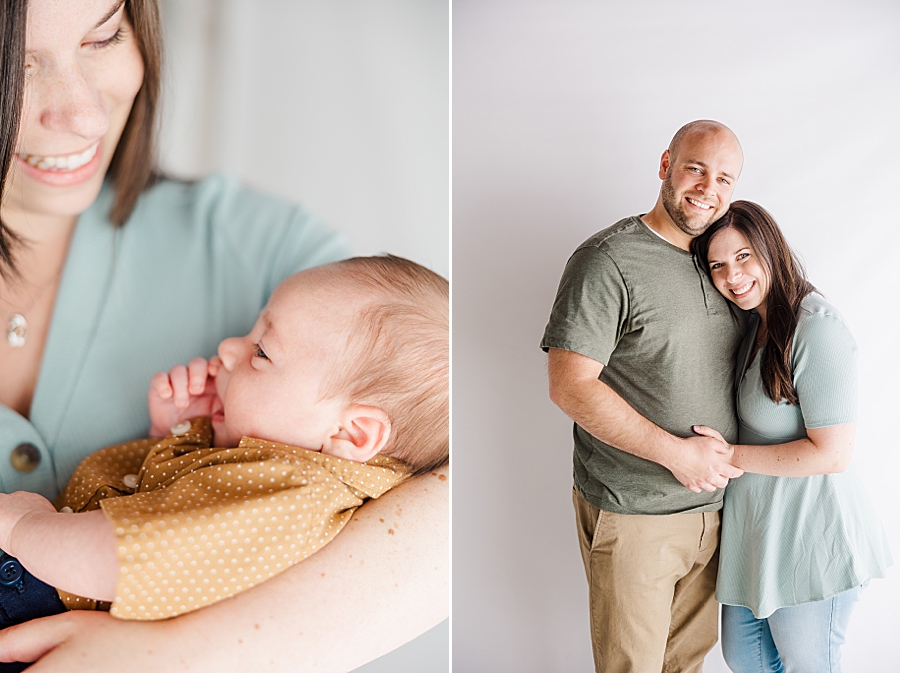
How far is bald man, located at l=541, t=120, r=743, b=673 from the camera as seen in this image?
4.53 ft

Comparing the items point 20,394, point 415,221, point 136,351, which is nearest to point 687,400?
point 415,221

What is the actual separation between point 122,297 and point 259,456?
1.15 ft

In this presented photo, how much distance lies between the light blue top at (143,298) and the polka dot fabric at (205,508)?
63 mm

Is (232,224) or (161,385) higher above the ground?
(232,224)

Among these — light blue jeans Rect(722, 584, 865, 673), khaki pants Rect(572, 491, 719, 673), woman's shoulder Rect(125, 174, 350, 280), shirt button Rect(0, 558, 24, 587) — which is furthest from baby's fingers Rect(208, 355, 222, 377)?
light blue jeans Rect(722, 584, 865, 673)

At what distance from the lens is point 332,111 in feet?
3.65

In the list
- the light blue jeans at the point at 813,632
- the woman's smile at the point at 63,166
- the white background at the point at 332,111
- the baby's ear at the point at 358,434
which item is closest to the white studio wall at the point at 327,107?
the white background at the point at 332,111

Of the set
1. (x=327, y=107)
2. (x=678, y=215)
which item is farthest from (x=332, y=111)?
(x=678, y=215)

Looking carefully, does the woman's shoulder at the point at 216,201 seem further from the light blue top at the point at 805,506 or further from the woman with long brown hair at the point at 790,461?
the light blue top at the point at 805,506

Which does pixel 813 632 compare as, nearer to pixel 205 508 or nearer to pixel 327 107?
pixel 205 508

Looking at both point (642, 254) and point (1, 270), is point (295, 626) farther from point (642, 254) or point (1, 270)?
point (642, 254)

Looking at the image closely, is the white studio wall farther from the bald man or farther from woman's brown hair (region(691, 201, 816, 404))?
woman's brown hair (region(691, 201, 816, 404))

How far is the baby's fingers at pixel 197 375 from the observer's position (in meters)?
1.03

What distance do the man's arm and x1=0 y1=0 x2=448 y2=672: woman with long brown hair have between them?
0.47 m
